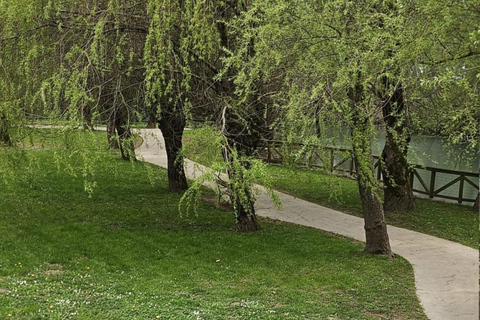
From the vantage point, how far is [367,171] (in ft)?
23.8

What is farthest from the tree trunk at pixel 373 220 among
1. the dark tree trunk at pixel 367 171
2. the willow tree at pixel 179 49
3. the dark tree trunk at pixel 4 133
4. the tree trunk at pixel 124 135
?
the dark tree trunk at pixel 4 133

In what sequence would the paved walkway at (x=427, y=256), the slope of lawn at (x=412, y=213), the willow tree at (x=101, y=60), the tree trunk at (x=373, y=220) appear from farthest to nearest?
the slope of lawn at (x=412, y=213), the tree trunk at (x=373, y=220), the willow tree at (x=101, y=60), the paved walkway at (x=427, y=256)

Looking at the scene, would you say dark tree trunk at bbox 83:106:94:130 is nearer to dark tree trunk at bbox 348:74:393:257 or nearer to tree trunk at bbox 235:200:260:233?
tree trunk at bbox 235:200:260:233

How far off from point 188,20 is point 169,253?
4118mm

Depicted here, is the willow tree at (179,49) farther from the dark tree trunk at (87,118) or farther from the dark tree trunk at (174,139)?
the dark tree trunk at (87,118)

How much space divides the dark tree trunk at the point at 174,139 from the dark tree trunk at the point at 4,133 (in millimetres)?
2779

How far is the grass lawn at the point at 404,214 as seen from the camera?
31.7 feet

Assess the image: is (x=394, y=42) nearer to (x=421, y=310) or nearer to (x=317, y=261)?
(x=421, y=310)

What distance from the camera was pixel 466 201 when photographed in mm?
15250

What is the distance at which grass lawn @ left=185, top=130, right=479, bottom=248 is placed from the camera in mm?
9672

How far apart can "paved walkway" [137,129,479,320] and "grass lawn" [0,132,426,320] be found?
1.00ft

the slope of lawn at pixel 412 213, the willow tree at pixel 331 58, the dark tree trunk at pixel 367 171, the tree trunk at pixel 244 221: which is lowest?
the slope of lawn at pixel 412 213

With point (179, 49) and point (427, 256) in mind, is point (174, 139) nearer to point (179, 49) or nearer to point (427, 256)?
point (179, 49)

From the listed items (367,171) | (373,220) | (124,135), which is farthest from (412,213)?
(124,135)
